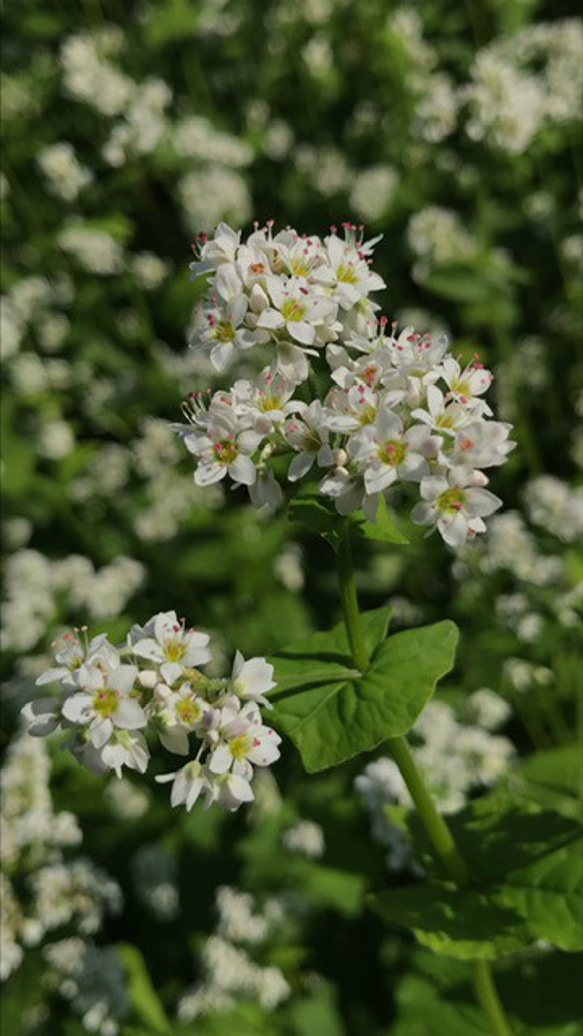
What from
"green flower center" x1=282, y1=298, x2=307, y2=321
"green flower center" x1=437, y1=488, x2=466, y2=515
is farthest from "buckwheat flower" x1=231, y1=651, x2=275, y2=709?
"green flower center" x1=282, y1=298, x2=307, y2=321

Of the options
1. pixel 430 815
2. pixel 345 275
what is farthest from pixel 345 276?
pixel 430 815

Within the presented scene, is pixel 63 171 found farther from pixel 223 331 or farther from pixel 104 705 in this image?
pixel 104 705

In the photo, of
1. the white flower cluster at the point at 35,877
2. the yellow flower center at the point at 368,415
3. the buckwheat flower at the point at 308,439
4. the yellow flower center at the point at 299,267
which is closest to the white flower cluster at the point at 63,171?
the white flower cluster at the point at 35,877

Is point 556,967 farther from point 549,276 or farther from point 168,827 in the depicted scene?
point 549,276

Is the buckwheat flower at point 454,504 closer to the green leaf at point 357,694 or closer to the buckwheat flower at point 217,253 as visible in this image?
the green leaf at point 357,694

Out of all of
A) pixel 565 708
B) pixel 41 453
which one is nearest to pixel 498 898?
pixel 565 708
